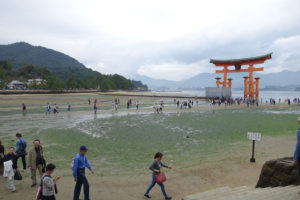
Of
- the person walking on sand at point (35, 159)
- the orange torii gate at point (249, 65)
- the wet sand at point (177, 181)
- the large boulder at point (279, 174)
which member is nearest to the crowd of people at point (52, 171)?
the person walking on sand at point (35, 159)

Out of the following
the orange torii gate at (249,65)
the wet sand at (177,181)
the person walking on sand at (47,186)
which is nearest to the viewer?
the person walking on sand at (47,186)

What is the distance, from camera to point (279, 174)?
520 centimetres

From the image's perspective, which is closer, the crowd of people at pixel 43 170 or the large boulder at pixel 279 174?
the crowd of people at pixel 43 170

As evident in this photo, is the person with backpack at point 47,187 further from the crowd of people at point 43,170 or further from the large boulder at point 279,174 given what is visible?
the large boulder at point 279,174

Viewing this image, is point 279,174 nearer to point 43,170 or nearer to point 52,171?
point 52,171

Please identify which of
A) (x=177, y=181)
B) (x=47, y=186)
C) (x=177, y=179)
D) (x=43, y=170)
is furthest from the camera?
(x=177, y=179)

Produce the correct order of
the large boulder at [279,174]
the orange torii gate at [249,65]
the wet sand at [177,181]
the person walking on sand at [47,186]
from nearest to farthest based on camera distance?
the person walking on sand at [47,186], the large boulder at [279,174], the wet sand at [177,181], the orange torii gate at [249,65]

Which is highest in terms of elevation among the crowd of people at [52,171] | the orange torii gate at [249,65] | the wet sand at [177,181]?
the orange torii gate at [249,65]

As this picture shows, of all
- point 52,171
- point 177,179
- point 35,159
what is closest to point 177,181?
point 177,179

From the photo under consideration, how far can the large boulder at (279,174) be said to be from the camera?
16.2ft

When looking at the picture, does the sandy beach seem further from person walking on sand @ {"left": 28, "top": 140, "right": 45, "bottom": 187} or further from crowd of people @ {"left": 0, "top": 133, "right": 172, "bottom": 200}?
person walking on sand @ {"left": 28, "top": 140, "right": 45, "bottom": 187}

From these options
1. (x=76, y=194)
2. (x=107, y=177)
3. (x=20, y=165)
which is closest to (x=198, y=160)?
(x=107, y=177)

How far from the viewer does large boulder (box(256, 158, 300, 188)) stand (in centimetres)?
494

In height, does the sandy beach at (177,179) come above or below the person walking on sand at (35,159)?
below
